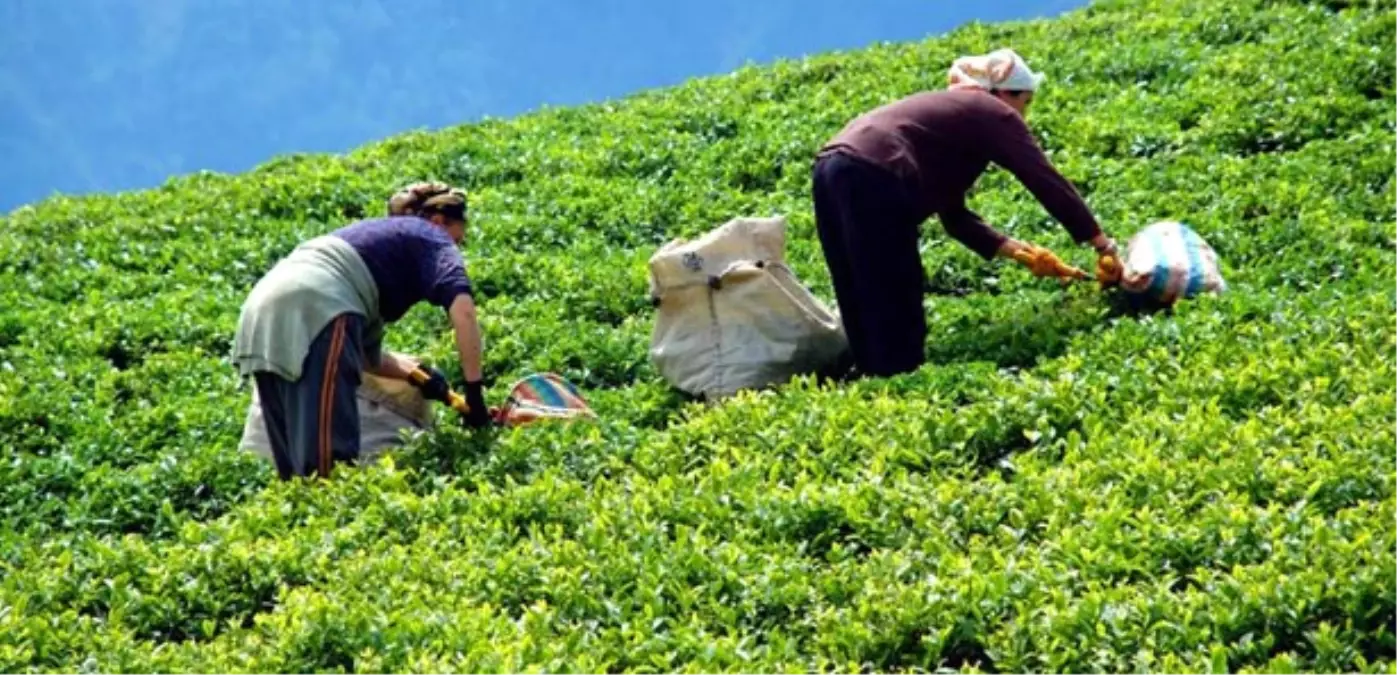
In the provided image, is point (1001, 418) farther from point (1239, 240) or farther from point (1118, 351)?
point (1239, 240)

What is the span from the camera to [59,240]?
13984 mm

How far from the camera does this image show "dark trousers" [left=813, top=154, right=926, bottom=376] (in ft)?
29.4

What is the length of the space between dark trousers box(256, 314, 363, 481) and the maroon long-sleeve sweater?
2312mm

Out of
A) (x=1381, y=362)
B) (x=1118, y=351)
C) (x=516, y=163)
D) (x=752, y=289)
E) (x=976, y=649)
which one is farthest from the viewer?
(x=516, y=163)

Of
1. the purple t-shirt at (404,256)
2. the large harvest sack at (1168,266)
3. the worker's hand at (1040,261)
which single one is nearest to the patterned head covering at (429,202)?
the purple t-shirt at (404,256)

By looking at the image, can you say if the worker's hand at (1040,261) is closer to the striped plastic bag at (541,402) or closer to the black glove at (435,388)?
the striped plastic bag at (541,402)

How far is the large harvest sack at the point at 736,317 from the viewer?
931cm

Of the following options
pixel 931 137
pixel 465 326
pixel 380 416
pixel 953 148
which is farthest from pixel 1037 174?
pixel 380 416

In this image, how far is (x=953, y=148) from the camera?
30.1 ft

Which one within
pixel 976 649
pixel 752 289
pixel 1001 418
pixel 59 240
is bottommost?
pixel 976 649

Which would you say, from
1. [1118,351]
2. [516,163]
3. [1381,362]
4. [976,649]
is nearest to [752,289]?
[1118,351]

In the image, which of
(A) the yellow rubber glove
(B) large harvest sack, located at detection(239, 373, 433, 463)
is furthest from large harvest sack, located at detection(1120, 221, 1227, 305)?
(B) large harvest sack, located at detection(239, 373, 433, 463)

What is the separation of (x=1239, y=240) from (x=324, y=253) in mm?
4857

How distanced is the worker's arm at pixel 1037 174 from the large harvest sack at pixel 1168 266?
0.34m
